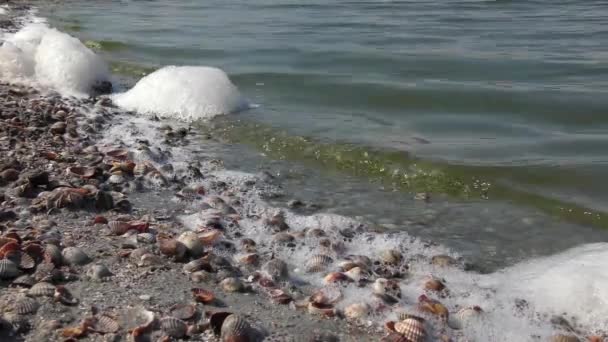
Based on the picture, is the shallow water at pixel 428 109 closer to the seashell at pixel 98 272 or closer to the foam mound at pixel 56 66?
the foam mound at pixel 56 66

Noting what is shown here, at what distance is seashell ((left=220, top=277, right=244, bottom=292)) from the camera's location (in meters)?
3.86

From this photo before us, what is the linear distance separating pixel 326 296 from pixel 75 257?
1512mm

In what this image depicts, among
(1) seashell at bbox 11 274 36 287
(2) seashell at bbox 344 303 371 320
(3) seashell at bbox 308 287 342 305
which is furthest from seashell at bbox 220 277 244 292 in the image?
(1) seashell at bbox 11 274 36 287

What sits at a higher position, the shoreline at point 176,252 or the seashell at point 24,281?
the seashell at point 24,281

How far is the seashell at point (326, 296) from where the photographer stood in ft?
12.4

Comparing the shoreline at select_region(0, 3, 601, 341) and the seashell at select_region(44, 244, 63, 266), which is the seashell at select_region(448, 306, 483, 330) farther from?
the seashell at select_region(44, 244, 63, 266)

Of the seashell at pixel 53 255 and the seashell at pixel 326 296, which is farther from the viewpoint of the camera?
the seashell at pixel 53 255

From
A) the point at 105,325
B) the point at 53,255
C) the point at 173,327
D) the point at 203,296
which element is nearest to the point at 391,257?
the point at 203,296

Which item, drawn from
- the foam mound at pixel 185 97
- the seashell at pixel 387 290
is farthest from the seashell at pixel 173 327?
the foam mound at pixel 185 97

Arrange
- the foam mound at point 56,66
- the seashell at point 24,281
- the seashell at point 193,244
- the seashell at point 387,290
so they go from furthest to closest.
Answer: the foam mound at point 56,66
the seashell at point 193,244
the seashell at point 387,290
the seashell at point 24,281

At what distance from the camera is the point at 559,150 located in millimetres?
7180

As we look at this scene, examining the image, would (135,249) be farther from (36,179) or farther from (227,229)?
(36,179)

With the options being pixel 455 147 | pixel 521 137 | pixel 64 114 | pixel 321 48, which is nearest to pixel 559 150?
pixel 521 137

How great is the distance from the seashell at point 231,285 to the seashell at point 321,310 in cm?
44
